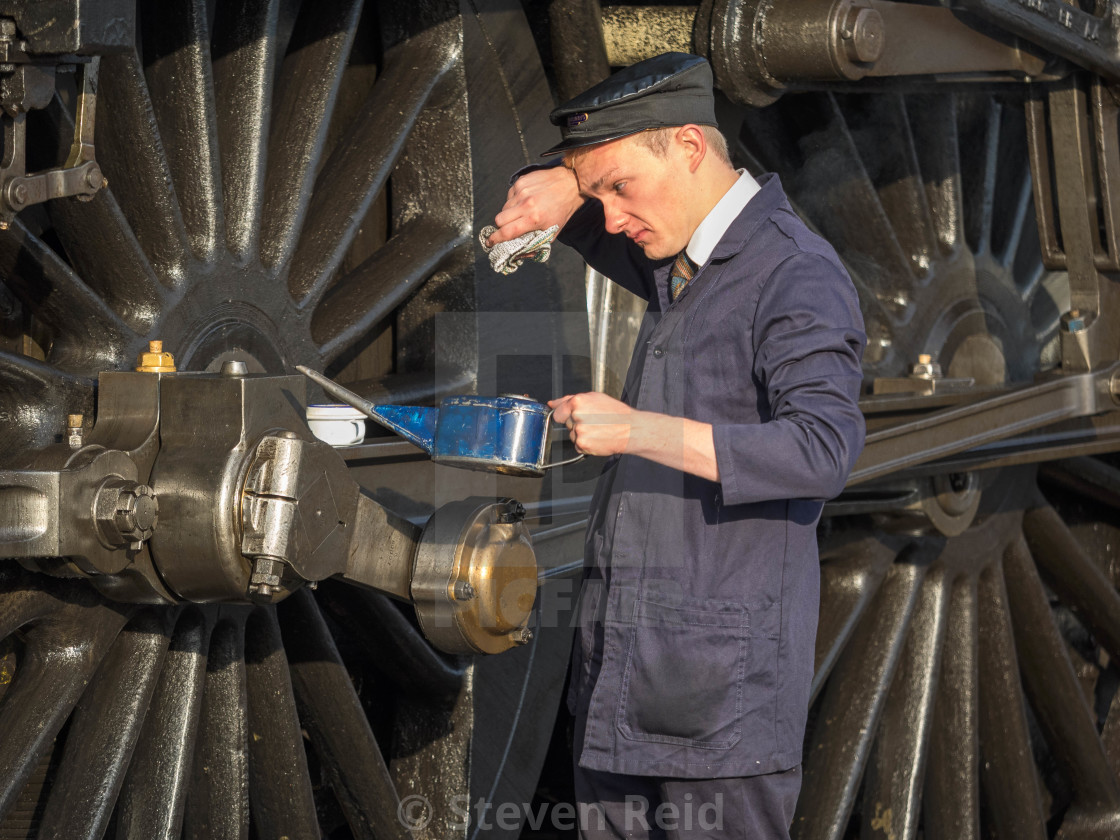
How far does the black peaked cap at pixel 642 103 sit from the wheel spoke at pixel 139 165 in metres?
0.50

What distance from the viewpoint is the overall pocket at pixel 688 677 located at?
154 cm

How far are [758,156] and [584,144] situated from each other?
1.40 m

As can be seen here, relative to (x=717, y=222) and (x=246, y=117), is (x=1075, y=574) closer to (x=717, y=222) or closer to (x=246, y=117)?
(x=717, y=222)

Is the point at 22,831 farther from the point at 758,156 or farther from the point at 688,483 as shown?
the point at 758,156

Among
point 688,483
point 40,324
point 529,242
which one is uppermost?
point 529,242

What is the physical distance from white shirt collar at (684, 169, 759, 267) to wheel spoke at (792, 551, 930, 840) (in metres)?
1.53

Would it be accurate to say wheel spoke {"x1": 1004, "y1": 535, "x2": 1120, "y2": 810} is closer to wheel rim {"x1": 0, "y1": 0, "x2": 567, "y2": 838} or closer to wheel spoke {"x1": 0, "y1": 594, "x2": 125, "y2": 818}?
wheel rim {"x1": 0, "y1": 0, "x2": 567, "y2": 838}

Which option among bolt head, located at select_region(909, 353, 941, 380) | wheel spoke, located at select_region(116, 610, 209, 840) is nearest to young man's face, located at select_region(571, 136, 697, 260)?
wheel spoke, located at select_region(116, 610, 209, 840)

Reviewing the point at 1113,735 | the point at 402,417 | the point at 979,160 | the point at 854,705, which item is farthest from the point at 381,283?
the point at 1113,735

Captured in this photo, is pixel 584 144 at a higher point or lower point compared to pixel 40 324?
higher

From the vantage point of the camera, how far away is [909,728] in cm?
298

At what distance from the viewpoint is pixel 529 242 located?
1755mm

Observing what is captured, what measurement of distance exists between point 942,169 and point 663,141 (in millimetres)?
1755

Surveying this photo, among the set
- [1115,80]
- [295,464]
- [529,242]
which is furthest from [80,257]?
[1115,80]
